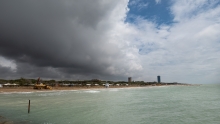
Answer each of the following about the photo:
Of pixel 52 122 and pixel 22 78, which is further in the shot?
pixel 22 78

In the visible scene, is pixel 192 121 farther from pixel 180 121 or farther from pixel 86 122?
pixel 86 122

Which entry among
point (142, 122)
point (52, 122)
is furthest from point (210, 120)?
point (52, 122)

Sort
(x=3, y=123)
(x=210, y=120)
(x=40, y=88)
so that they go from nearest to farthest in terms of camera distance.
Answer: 1. (x=3, y=123)
2. (x=210, y=120)
3. (x=40, y=88)

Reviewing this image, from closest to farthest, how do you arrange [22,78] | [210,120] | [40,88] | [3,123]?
[3,123] < [210,120] < [40,88] < [22,78]

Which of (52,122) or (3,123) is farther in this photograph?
(52,122)

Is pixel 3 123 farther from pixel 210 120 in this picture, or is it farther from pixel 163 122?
pixel 210 120

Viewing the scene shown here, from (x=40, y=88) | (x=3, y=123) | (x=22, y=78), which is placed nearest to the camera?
(x=3, y=123)

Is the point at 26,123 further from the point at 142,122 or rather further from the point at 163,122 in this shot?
the point at 163,122

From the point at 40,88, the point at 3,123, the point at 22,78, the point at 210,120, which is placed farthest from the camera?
the point at 22,78

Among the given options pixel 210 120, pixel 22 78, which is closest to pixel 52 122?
pixel 210 120
